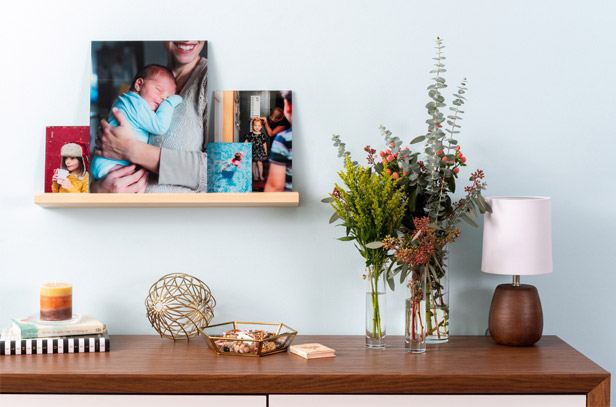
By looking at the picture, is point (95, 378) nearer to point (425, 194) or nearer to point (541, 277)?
point (425, 194)

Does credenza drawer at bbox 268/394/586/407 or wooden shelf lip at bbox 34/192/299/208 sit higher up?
wooden shelf lip at bbox 34/192/299/208

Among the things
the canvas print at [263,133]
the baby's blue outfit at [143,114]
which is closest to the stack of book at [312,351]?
the canvas print at [263,133]

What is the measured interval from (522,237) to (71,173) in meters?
1.42

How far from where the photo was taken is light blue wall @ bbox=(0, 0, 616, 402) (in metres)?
2.02

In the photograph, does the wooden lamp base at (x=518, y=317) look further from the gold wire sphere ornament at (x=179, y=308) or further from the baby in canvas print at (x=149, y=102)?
the baby in canvas print at (x=149, y=102)

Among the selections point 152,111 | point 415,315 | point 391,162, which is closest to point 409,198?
point 391,162

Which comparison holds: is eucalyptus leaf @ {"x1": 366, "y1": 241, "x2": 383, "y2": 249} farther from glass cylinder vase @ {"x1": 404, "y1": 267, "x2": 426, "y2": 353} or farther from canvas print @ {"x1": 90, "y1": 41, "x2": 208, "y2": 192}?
canvas print @ {"x1": 90, "y1": 41, "x2": 208, "y2": 192}

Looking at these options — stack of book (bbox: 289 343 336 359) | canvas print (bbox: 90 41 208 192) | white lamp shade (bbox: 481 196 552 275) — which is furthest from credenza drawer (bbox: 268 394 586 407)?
canvas print (bbox: 90 41 208 192)

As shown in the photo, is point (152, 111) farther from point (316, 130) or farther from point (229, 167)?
point (316, 130)

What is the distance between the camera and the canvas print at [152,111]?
6.46ft

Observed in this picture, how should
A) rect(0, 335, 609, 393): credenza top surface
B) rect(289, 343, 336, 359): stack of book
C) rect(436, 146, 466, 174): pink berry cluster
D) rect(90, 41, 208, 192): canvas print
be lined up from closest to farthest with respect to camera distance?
rect(0, 335, 609, 393): credenza top surface, rect(289, 343, 336, 359): stack of book, rect(436, 146, 466, 174): pink berry cluster, rect(90, 41, 208, 192): canvas print

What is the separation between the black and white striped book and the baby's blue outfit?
641 mm

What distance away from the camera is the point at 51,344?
1761 mm

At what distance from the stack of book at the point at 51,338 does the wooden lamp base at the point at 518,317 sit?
1171mm
